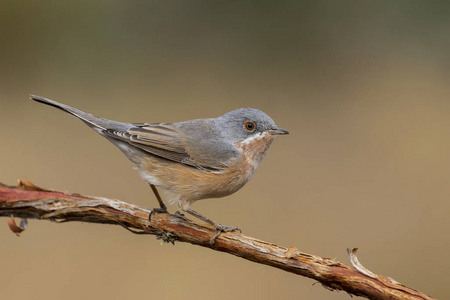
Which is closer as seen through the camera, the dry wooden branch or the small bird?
the dry wooden branch

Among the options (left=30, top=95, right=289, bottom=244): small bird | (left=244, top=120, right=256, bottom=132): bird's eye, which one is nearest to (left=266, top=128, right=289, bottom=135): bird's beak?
(left=30, top=95, right=289, bottom=244): small bird

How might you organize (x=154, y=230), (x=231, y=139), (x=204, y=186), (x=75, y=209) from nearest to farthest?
(x=75, y=209) < (x=154, y=230) < (x=204, y=186) < (x=231, y=139)

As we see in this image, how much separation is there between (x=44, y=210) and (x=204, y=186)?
104cm

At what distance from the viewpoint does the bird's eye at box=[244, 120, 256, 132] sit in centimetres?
303

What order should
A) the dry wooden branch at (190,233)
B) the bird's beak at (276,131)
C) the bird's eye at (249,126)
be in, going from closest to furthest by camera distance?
the dry wooden branch at (190,233)
the bird's beak at (276,131)
the bird's eye at (249,126)

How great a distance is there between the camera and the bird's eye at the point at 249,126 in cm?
303

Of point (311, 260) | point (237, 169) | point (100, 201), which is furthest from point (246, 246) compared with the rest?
point (237, 169)

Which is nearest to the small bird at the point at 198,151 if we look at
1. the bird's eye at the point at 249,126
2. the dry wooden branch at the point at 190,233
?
the bird's eye at the point at 249,126

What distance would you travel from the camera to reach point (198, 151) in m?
3.13

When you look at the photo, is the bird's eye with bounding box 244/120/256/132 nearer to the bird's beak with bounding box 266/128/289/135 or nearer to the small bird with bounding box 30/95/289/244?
the small bird with bounding box 30/95/289/244

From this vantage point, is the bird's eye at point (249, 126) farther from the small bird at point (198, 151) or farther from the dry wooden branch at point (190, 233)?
the dry wooden branch at point (190, 233)

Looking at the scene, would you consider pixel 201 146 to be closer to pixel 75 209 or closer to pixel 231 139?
pixel 231 139

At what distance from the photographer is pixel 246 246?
2.16 meters

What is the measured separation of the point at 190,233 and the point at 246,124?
970 mm
